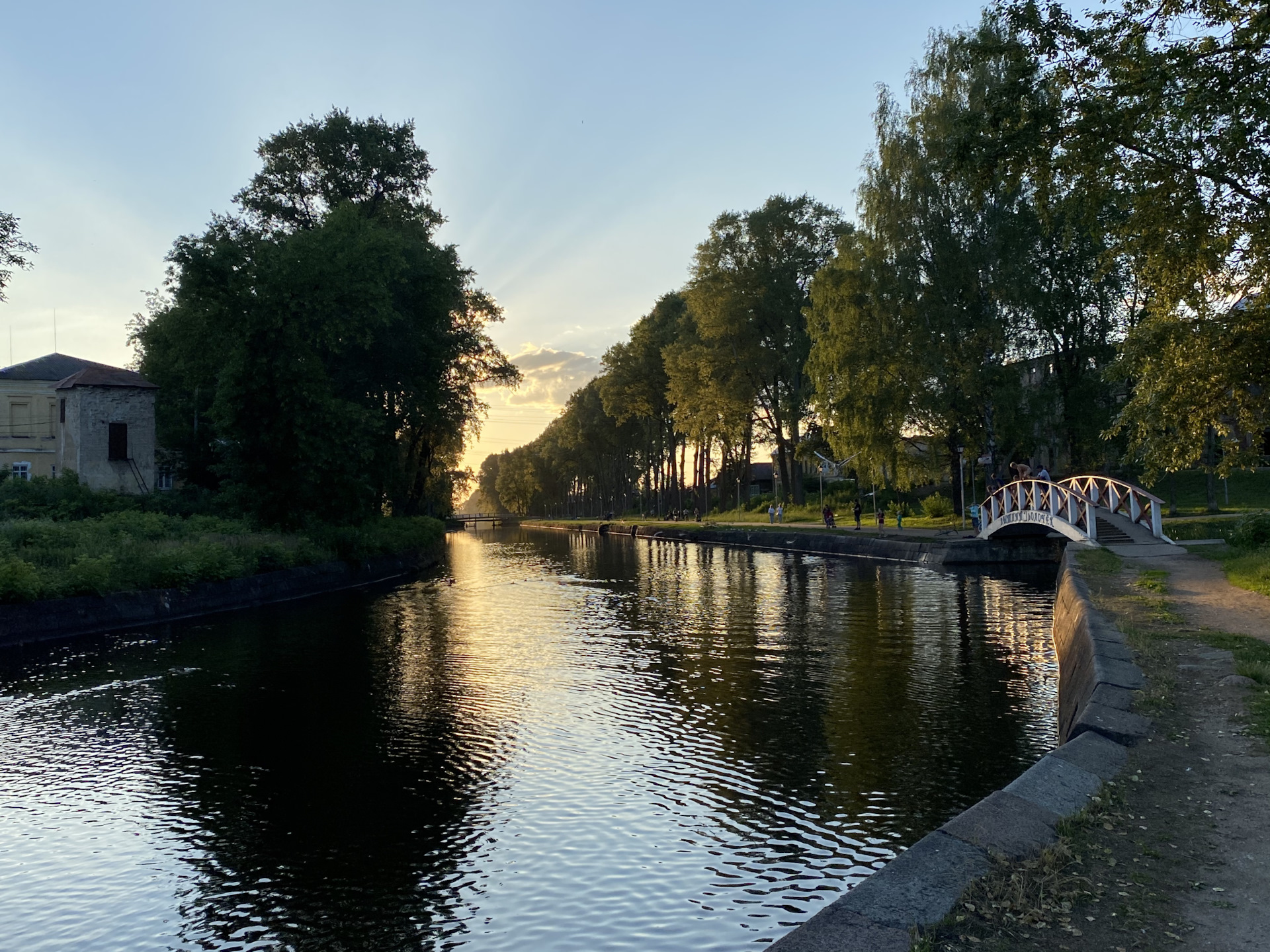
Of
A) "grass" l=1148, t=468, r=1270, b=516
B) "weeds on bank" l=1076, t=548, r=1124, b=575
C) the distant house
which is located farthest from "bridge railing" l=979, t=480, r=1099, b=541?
the distant house

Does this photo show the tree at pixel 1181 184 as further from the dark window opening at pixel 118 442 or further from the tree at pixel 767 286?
the dark window opening at pixel 118 442

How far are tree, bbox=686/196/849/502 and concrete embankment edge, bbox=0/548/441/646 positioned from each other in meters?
30.5

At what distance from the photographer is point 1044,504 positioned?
101ft

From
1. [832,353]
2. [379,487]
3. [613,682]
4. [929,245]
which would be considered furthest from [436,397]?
[613,682]

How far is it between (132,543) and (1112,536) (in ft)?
86.6

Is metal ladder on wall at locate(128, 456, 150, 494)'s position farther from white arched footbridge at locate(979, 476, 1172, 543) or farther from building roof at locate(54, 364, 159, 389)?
white arched footbridge at locate(979, 476, 1172, 543)

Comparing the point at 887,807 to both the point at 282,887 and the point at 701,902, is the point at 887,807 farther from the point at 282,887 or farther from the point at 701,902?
the point at 282,887

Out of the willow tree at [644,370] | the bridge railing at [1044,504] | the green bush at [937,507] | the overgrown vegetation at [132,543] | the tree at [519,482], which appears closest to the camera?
the overgrown vegetation at [132,543]

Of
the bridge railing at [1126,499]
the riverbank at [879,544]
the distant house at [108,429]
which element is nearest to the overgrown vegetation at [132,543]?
the distant house at [108,429]

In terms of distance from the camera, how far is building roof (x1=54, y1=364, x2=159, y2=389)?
43.9 meters

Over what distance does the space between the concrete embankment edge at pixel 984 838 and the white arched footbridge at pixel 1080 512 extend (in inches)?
781

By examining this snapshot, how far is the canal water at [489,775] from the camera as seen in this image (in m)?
6.57

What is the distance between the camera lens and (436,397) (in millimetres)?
41094

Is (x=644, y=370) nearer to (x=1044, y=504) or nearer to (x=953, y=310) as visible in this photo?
(x=953, y=310)
